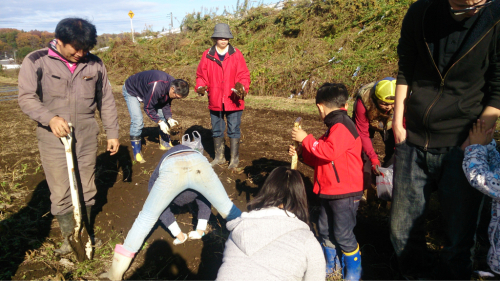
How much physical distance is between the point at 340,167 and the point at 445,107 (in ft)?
2.73

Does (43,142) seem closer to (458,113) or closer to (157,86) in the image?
(157,86)

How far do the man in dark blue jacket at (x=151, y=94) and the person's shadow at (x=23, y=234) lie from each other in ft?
5.30

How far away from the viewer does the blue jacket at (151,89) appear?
470 cm

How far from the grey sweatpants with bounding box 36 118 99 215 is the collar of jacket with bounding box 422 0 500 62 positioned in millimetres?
3001

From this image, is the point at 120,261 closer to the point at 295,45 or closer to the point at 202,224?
the point at 202,224

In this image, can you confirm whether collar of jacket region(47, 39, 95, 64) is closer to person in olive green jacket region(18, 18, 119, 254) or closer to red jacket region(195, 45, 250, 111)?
person in olive green jacket region(18, 18, 119, 254)

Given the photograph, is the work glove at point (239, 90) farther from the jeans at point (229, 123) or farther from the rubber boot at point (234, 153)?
the rubber boot at point (234, 153)

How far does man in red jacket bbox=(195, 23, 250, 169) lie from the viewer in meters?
4.49

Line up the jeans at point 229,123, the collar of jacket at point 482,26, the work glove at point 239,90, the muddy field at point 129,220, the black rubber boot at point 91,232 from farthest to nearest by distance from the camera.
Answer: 1. the jeans at point 229,123
2. the work glove at point 239,90
3. the black rubber boot at point 91,232
4. the muddy field at point 129,220
5. the collar of jacket at point 482,26

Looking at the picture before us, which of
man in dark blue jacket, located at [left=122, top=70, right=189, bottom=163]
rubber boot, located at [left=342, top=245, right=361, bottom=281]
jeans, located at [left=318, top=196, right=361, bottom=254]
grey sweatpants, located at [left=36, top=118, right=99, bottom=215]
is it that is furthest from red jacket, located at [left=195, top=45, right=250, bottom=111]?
rubber boot, located at [left=342, top=245, right=361, bottom=281]

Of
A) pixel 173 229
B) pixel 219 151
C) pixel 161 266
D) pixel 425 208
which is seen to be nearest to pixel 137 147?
pixel 219 151

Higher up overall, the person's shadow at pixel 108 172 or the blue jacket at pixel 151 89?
the blue jacket at pixel 151 89

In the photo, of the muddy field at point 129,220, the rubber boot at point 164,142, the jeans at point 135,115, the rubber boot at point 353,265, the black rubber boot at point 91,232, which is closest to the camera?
the rubber boot at point 353,265

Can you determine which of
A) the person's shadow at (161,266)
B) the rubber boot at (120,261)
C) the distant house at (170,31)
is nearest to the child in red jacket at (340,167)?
the person's shadow at (161,266)
